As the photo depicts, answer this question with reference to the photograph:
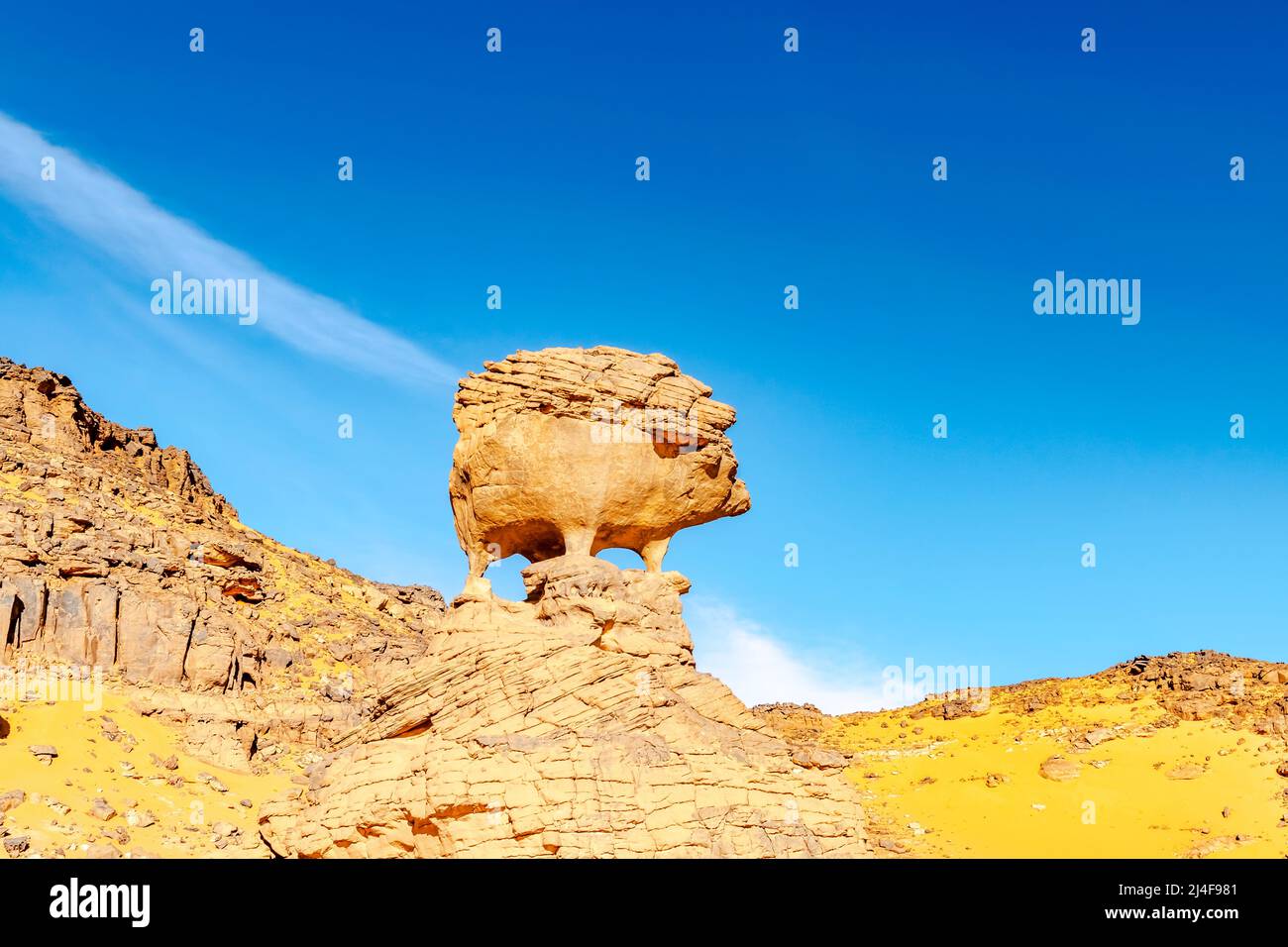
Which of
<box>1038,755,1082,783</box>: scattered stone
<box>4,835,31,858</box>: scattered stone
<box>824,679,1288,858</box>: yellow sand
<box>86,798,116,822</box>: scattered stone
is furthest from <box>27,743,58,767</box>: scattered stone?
<box>1038,755,1082,783</box>: scattered stone

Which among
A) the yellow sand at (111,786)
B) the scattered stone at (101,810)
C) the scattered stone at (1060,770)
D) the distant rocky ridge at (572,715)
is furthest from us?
the scattered stone at (101,810)

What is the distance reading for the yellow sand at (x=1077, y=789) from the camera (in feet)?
98.7

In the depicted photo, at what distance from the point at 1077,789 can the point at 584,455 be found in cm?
1672

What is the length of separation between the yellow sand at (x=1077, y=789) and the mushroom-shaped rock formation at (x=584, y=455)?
9.69 metres

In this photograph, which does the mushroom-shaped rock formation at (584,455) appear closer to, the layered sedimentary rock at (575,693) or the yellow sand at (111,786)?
the layered sedimentary rock at (575,693)

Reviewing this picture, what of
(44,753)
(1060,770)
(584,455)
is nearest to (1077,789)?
(1060,770)

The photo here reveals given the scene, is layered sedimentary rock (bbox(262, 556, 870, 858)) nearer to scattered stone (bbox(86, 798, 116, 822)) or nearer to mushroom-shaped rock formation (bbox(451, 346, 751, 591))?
mushroom-shaped rock formation (bbox(451, 346, 751, 591))

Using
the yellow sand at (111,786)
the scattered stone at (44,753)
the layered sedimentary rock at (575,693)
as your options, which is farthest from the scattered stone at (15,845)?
the layered sedimentary rock at (575,693)

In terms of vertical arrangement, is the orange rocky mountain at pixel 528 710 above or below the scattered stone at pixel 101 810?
above

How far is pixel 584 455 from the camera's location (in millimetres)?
26312

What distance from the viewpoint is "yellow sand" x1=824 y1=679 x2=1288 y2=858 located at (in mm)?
30078

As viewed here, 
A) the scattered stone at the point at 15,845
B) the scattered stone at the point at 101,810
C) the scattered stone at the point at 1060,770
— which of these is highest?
the scattered stone at the point at 1060,770

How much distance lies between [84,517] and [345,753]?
27.7 meters

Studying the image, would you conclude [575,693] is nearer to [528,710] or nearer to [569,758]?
[528,710]
